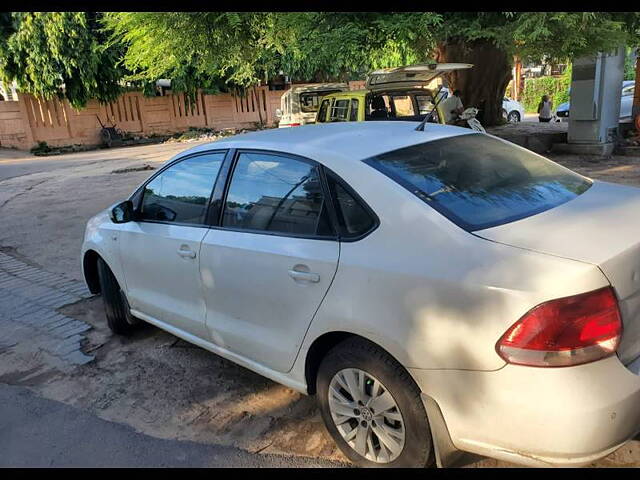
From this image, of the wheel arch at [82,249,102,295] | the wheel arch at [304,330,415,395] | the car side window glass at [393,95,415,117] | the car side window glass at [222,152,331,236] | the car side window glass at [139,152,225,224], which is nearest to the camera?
the wheel arch at [304,330,415,395]

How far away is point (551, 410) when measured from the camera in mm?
1924

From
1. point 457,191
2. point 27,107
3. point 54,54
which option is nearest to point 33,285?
point 457,191

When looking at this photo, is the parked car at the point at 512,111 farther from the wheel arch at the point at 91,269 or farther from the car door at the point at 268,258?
the car door at the point at 268,258

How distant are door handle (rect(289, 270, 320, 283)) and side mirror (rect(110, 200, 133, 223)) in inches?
68.1

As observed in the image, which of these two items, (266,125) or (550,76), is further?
(550,76)

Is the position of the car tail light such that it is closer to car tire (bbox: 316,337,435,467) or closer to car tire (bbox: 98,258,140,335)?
car tire (bbox: 316,337,435,467)

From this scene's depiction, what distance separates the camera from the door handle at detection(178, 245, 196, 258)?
3236mm

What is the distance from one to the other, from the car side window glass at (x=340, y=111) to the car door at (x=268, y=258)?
300 inches

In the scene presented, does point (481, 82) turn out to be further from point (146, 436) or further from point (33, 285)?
point (146, 436)

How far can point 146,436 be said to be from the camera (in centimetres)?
306

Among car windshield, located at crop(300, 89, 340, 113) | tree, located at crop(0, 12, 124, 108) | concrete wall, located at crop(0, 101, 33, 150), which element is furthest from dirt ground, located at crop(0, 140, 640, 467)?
concrete wall, located at crop(0, 101, 33, 150)

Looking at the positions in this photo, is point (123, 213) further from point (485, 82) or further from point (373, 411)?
point (485, 82)

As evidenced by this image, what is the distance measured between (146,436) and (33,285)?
343 cm

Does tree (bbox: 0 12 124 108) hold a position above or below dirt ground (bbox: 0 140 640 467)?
above
